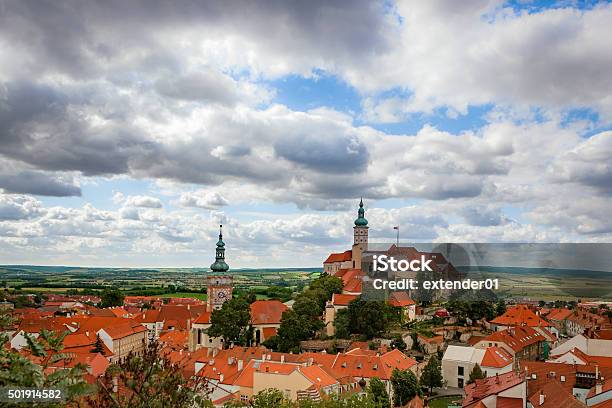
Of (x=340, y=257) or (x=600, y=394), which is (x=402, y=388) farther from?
(x=340, y=257)

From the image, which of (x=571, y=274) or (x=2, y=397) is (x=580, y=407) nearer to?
(x=2, y=397)

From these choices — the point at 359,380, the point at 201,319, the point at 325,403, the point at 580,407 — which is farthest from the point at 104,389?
the point at 201,319

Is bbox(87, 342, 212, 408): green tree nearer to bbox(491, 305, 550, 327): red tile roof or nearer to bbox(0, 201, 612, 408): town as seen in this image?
bbox(0, 201, 612, 408): town

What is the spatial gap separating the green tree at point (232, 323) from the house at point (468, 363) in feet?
69.7

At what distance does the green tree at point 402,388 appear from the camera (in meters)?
47.1

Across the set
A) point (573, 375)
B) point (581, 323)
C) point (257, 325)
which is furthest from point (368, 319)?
point (581, 323)

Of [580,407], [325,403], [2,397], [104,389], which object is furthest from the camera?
[580,407]

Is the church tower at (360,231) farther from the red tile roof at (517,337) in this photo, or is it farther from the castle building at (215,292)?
the red tile roof at (517,337)

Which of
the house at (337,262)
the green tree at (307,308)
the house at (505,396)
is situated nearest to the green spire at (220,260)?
the green tree at (307,308)

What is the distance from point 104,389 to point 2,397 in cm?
148

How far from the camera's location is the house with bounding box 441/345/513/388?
55.1 m

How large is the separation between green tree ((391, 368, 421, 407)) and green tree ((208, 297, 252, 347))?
2095 cm

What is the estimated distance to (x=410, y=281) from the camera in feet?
261

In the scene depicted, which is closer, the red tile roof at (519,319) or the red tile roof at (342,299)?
the red tile roof at (342,299)
